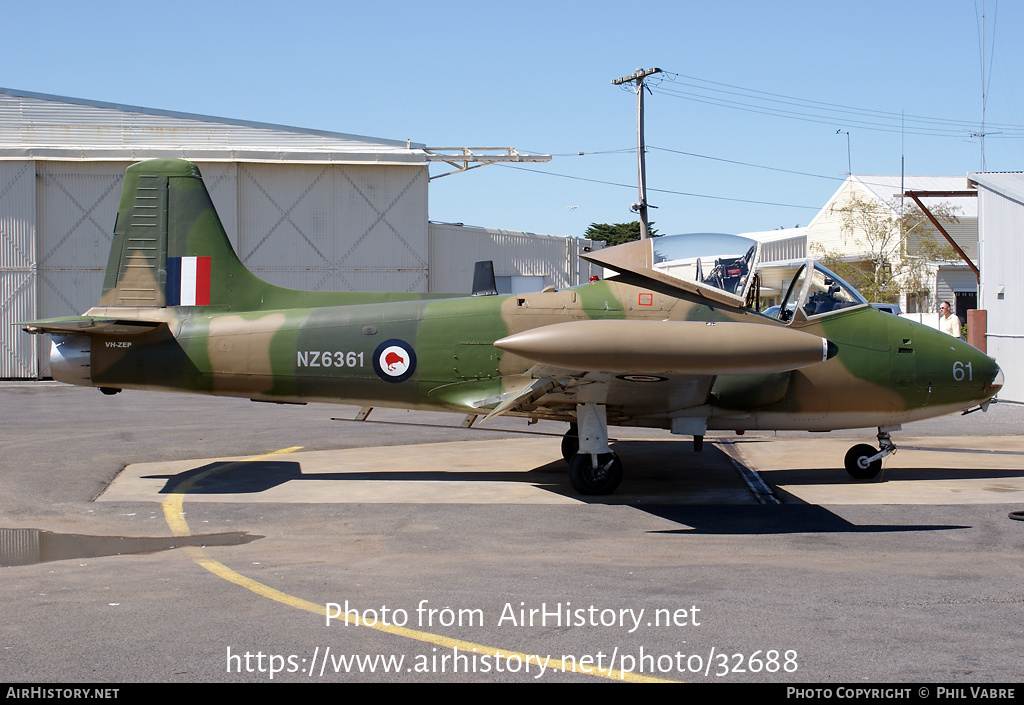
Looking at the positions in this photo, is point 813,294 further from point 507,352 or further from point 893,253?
point 893,253

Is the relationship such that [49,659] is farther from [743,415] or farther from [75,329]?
[743,415]

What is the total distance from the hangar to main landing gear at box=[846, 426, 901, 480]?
20874 millimetres

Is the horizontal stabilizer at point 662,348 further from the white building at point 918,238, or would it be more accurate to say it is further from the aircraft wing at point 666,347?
the white building at point 918,238

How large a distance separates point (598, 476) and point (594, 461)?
0.18 metres

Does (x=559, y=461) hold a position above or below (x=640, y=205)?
below

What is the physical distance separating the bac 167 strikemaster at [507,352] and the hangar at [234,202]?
60.8 feet

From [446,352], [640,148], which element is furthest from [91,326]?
[640,148]

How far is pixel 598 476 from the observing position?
942cm

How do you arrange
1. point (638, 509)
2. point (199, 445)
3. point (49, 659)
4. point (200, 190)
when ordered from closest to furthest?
point (49, 659), point (638, 509), point (200, 190), point (199, 445)

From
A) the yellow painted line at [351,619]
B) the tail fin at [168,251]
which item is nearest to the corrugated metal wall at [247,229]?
the tail fin at [168,251]
